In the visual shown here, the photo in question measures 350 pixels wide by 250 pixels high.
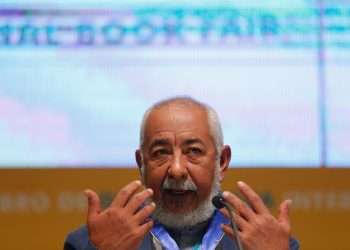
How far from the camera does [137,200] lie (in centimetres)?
213

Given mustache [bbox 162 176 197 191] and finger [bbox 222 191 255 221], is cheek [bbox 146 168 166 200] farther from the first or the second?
finger [bbox 222 191 255 221]

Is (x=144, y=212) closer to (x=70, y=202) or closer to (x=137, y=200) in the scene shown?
(x=137, y=200)

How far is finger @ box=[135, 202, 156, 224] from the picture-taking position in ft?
6.98

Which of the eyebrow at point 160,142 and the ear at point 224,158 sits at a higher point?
the eyebrow at point 160,142

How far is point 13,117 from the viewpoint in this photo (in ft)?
10.8

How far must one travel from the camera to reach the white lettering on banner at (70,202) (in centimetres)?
334

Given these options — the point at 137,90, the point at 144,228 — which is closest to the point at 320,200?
the point at 137,90

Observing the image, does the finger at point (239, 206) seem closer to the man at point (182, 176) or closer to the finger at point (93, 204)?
the man at point (182, 176)

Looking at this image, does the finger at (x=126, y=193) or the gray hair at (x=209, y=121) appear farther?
the gray hair at (x=209, y=121)

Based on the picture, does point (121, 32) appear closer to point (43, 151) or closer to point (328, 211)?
point (43, 151)

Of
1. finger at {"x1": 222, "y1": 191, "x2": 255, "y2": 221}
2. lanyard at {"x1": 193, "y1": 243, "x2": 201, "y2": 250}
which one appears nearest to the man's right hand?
finger at {"x1": 222, "y1": 191, "x2": 255, "y2": 221}

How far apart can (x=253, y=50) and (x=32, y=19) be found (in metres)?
0.75

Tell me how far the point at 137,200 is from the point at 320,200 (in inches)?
53.8

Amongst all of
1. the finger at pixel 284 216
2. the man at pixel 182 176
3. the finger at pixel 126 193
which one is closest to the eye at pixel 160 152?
the man at pixel 182 176
